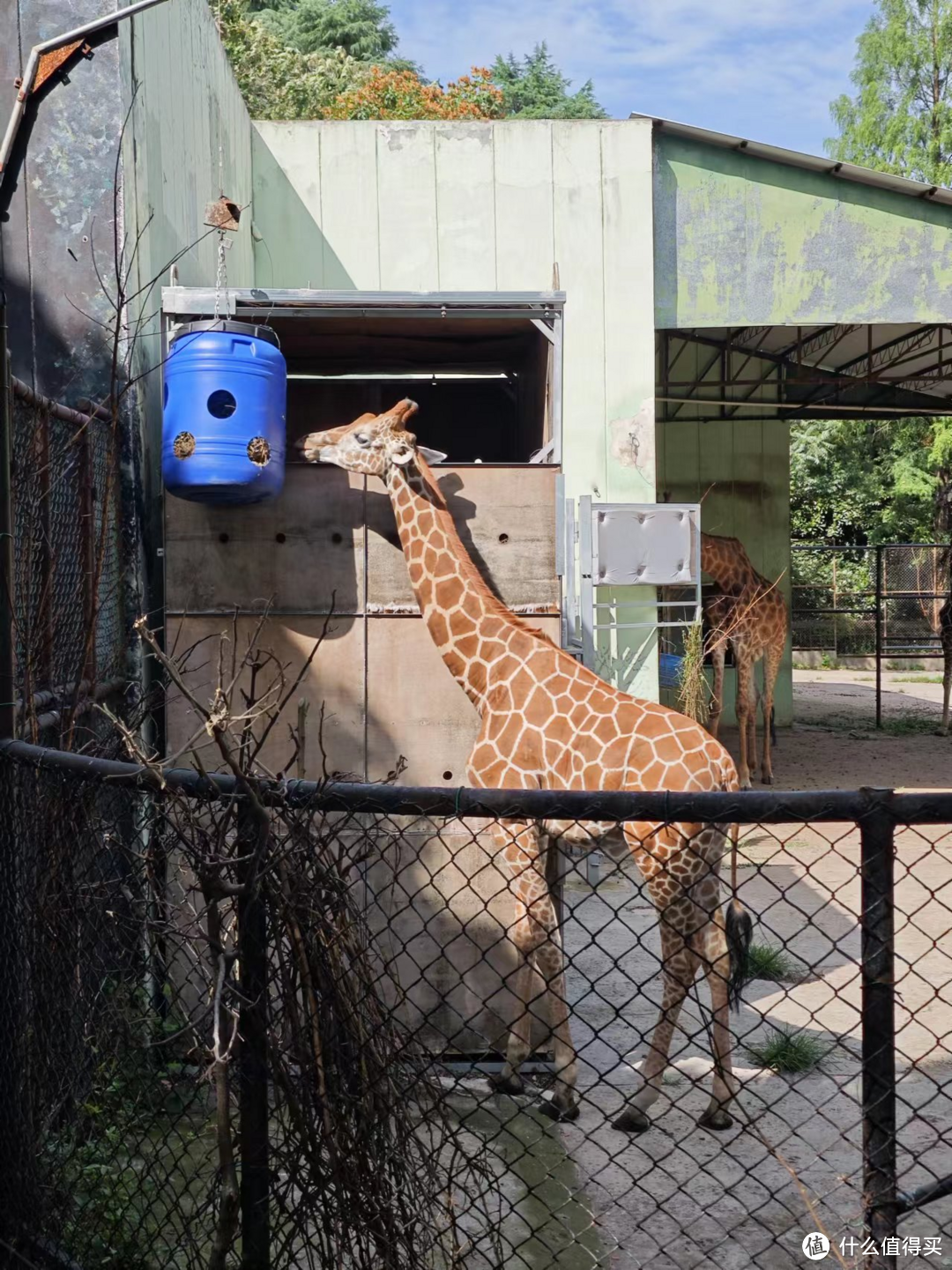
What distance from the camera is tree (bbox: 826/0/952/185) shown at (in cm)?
2798

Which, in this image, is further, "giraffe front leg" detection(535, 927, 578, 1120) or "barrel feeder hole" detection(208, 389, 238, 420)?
"barrel feeder hole" detection(208, 389, 238, 420)

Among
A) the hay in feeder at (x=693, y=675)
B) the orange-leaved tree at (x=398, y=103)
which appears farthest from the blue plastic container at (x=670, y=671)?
the orange-leaved tree at (x=398, y=103)

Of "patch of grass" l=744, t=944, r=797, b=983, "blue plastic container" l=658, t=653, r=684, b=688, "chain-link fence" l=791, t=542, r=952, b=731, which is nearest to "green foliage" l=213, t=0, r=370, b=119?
"chain-link fence" l=791, t=542, r=952, b=731

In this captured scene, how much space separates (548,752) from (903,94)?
28289mm

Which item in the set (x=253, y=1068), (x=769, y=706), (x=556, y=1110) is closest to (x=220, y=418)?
(x=556, y=1110)

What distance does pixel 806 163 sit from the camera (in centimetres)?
945

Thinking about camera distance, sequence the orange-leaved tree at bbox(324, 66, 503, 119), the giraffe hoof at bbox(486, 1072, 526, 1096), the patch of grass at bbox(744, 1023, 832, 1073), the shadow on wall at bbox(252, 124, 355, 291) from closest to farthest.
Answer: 1. the giraffe hoof at bbox(486, 1072, 526, 1096)
2. the patch of grass at bbox(744, 1023, 832, 1073)
3. the shadow on wall at bbox(252, 124, 355, 291)
4. the orange-leaved tree at bbox(324, 66, 503, 119)

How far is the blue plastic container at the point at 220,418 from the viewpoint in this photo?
5.13 m

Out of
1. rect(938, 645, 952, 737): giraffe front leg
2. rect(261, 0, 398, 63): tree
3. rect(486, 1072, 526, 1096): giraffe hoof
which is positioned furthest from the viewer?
rect(261, 0, 398, 63): tree

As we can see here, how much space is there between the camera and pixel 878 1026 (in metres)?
2.24

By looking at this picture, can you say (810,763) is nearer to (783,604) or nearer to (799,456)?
(783,604)

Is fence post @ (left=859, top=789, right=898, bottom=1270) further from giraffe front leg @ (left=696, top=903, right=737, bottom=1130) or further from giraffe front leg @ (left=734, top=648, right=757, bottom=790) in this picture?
giraffe front leg @ (left=734, top=648, right=757, bottom=790)

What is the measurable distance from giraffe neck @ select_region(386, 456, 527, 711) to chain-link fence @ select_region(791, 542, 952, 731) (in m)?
10.8

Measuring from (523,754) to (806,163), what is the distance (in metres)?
6.27
